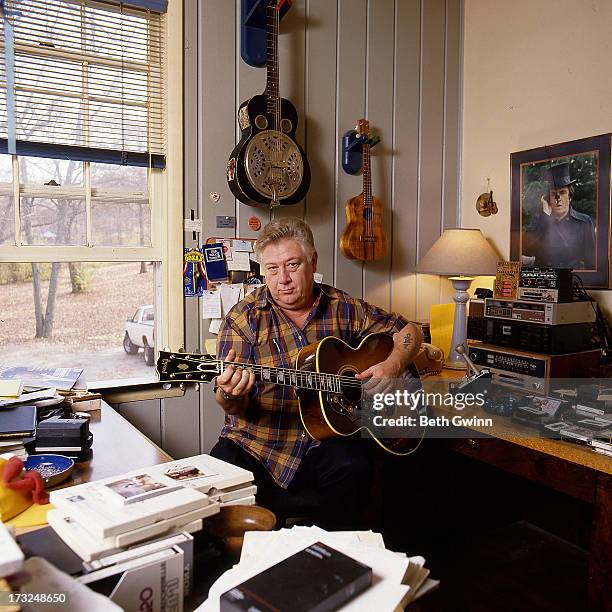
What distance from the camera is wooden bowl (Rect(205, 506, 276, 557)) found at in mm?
1068

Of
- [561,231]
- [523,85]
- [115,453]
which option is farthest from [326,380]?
[523,85]

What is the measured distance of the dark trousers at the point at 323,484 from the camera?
1793mm

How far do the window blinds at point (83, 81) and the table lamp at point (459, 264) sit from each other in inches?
52.6

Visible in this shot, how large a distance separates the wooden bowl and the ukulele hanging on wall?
1537 millimetres

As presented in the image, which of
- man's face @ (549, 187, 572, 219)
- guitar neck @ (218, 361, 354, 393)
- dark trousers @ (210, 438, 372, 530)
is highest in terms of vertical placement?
man's face @ (549, 187, 572, 219)

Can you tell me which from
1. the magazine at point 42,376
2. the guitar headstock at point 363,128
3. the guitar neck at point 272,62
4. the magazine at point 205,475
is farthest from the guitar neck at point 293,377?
the guitar headstock at point 363,128

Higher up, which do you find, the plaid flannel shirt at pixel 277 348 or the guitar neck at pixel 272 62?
the guitar neck at pixel 272 62

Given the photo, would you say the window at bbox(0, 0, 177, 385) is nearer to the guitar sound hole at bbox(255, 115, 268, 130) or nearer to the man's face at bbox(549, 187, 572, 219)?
the guitar sound hole at bbox(255, 115, 268, 130)

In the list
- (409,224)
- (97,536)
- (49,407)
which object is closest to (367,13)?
(409,224)

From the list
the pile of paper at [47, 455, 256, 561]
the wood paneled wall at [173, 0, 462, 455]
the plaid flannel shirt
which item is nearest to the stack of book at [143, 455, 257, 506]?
the pile of paper at [47, 455, 256, 561]

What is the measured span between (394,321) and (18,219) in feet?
4.81

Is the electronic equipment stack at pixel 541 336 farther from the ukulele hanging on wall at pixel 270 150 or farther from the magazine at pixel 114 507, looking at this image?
the magazine at pixel 114 507

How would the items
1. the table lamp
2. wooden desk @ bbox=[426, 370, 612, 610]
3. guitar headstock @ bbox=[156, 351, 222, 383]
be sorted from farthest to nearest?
the table lamp < guitar headstock @ bbox=[156, 351, 222, 383] < wooden desk @ bbox=[426, 370, 612, 610]

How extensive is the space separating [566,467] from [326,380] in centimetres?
73
